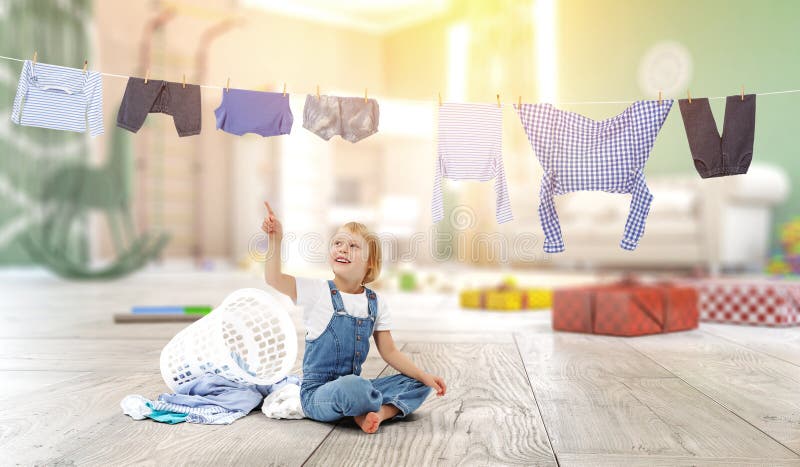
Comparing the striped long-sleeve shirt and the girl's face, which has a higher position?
the striped long-sleeve shirt

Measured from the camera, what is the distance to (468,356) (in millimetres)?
2055

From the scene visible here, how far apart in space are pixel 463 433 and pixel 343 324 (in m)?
0.33

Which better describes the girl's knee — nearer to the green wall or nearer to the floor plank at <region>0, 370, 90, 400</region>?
the floor plank at <region>0, 370, 90, 400</region>

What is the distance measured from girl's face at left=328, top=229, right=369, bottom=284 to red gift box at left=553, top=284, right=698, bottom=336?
1.44 meters

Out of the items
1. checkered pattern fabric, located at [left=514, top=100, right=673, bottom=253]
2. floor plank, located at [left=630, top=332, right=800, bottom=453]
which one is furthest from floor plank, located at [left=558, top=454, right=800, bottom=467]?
checkered pattern fabric, located at [left=514, top=100, right=673, bottom=253]

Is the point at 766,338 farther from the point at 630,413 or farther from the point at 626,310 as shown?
the point at 630,413

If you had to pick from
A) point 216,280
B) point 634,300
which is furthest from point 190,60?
point 634,300

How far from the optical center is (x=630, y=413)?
54.3 inches

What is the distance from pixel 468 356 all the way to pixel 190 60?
7587 millimetres

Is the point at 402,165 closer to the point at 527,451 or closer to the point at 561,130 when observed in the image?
the point at 561,130

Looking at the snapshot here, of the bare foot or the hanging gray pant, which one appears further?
the hanging gray pant

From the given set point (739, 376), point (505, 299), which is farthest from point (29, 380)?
point (505, 299)

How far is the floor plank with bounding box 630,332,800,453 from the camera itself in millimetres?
1340

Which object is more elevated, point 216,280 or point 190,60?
point 190,60
